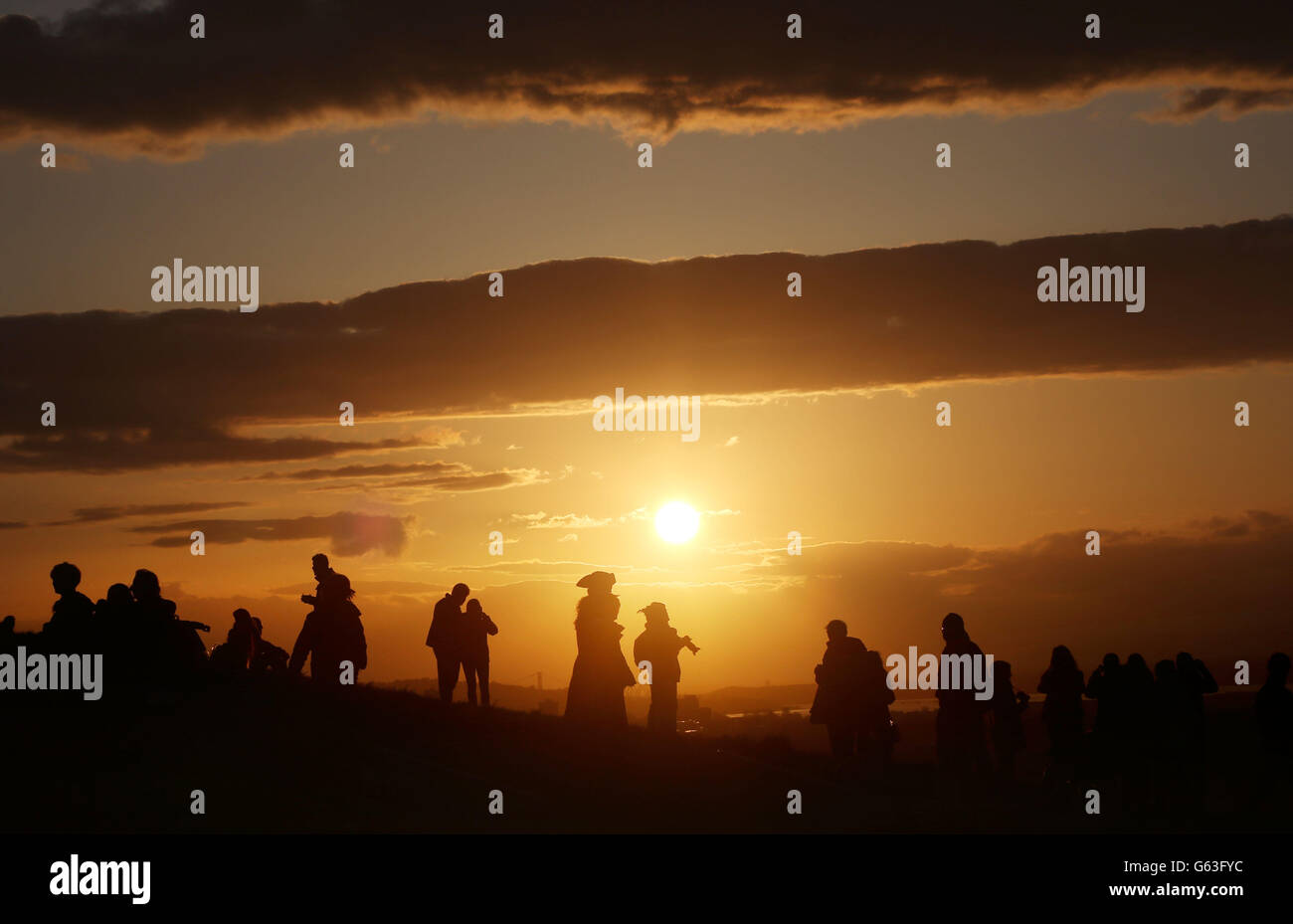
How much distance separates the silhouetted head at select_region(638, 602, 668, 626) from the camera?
23531mm

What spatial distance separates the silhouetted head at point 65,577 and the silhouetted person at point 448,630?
5.86 metres

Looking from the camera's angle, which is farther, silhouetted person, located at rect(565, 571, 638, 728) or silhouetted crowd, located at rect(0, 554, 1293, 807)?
silhouetted person, located at rect(565, 571, 638, 728)

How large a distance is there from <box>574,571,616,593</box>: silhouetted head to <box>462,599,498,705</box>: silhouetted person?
8.12ft

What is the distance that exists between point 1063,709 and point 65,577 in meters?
13.3

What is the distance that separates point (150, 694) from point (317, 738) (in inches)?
96.2

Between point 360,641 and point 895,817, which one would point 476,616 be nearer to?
point 360,641

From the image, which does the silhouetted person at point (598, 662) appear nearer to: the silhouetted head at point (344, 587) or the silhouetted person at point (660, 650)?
the silhouetted person at point (660, 650)

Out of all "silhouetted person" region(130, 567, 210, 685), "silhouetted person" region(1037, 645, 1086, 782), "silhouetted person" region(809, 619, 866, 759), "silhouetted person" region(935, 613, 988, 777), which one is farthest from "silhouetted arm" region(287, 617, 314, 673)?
"silhouetted person" region(1037, 645, 1086, 782)

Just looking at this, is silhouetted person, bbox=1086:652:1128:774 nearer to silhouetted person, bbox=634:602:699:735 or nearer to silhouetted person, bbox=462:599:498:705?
silhouetted person, bbox=634:602:699:735

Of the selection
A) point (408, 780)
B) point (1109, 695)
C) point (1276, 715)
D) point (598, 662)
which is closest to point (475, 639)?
point (598, 662)

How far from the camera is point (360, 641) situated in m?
23.7

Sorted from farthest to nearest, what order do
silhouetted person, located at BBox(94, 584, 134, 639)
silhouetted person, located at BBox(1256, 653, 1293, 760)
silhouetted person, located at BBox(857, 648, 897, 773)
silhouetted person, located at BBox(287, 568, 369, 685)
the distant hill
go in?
silhouetted person, located at BBox(287, 568, 369, 685)
silhouetted person, located at BBox(857, 648, 897, 773)
silhouetted person, located at BBox(94, 584, 134, 639)
silhouetted person, located at BBox(1256, 653, 1293, 760)
the distant hill
